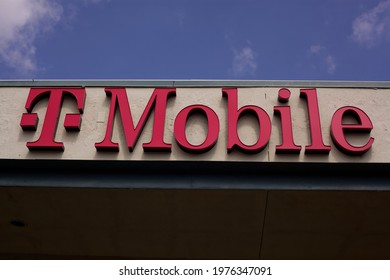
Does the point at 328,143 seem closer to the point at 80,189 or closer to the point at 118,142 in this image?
the point at 118,142

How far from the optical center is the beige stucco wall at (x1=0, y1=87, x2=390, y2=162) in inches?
289

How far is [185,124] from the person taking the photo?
7.66 metres

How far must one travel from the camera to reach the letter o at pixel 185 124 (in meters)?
7.33

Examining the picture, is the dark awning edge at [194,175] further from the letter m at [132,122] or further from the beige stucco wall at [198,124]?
the letter m at [132,122]

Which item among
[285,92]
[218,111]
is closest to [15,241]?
[218,111]

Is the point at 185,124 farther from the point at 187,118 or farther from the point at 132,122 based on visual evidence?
the point at 132,122

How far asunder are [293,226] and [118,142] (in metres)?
3.30

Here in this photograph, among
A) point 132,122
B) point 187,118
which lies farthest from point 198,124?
point 132,122

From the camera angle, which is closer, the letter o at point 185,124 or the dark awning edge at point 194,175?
the dark awning edge at point 194,175

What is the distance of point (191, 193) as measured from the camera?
7355 mm

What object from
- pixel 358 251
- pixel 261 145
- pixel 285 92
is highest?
pixel 285 92

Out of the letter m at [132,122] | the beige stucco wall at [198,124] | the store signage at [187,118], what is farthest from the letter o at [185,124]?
the letter m at [132,122]

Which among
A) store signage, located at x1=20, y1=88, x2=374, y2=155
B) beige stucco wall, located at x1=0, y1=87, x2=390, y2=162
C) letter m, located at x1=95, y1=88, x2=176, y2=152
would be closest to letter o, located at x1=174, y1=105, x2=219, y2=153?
store signage, located at x1=20, y1=88, x2=374, y2=155

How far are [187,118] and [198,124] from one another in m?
0.21
